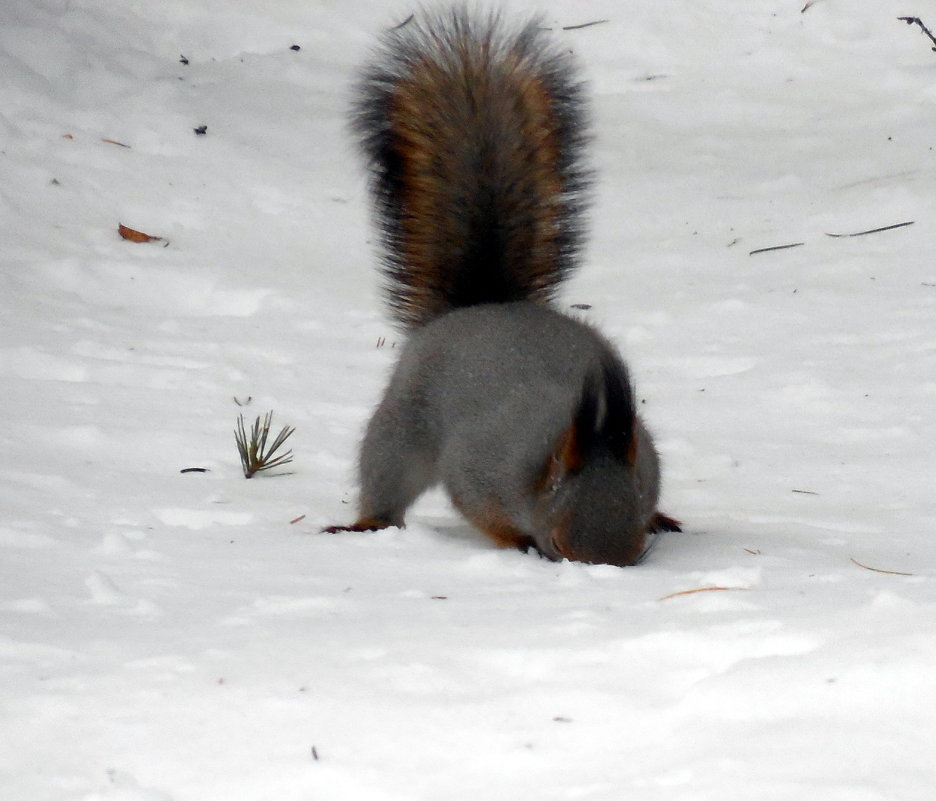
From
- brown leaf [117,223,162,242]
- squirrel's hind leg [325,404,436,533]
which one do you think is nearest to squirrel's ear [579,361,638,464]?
squirrel's hind leg [325,404,436,533]

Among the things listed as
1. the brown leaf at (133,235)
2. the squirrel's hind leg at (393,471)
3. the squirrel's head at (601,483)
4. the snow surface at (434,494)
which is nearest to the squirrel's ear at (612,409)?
the squirrel's head at (601,483)

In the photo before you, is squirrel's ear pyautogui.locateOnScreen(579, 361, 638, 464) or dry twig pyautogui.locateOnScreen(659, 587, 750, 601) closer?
dry twig pyautogui.locateOnScreen(659, 587, 750, 601)

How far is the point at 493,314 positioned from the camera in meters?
3.43

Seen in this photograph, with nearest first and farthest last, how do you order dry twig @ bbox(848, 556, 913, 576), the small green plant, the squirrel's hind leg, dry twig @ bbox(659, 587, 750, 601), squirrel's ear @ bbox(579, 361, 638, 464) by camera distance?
dry twig @ bbox(659, 587, 750, 601)
dry twig @ bbox(848, 556, 913, 576)
squirrel's ear @ bbox(579, 361, 638, 464)
the squirrel's hind leg
the small green plant

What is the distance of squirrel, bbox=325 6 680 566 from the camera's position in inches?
112

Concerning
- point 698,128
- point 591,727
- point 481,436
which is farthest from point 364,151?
point 698,128

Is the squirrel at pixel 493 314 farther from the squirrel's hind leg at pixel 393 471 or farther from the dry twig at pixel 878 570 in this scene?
the dry twig at pixel 878 570

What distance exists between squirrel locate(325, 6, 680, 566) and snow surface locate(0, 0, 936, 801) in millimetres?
188

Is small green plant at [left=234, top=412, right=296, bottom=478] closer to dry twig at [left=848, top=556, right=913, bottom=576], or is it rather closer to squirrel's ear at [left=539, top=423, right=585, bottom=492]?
squirrel's ear at [left=539, top=423, right=585, bottom=492]

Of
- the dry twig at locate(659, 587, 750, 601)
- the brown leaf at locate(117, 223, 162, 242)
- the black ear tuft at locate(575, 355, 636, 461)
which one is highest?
the brown leaf at locate(117, 223, 162, 242)

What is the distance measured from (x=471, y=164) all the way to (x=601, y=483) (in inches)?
51.5

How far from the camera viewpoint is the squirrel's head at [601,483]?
278 cm

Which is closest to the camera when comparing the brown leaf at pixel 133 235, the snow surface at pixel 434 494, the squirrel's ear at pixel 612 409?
the snow surface at pixel 434 494

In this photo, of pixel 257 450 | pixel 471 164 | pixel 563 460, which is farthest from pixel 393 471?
pixel 471 164
